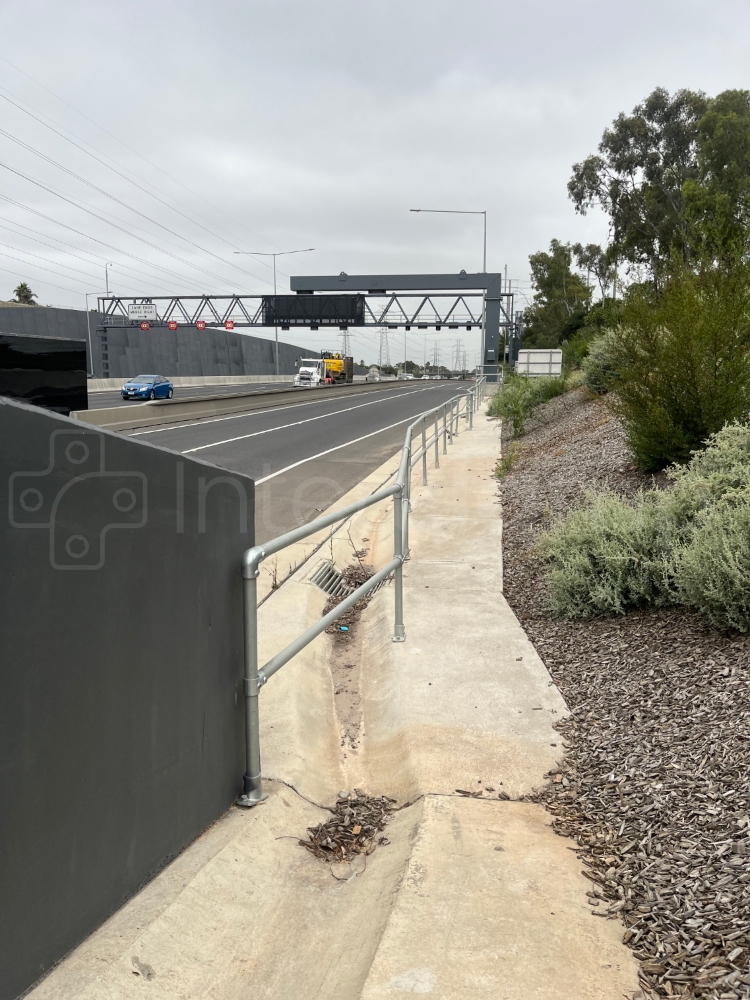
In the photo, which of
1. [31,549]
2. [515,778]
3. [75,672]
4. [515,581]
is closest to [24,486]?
[31,549]

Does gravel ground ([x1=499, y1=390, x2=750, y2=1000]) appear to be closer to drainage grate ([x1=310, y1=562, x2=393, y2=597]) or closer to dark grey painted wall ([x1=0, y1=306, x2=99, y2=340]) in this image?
drainage grate ([x1=310, y1=562, x2=393, y2=597])

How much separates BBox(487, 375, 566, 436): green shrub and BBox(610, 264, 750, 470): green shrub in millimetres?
10235

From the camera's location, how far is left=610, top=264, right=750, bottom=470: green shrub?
834 cm

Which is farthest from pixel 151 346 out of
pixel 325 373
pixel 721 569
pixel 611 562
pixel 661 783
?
pixel 661 783

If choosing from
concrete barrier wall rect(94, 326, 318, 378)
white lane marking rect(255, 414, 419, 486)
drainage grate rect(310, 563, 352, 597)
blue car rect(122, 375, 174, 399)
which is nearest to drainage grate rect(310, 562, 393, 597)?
drainage grate rect(310, 563, 352, 597)

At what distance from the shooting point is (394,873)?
3090 millimetres

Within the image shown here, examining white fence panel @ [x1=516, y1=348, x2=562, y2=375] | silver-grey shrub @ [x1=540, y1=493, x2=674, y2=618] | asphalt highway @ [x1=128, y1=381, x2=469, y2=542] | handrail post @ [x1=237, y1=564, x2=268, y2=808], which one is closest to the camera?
handrail post @ [x1=237, y1=564, x2=268, y2=808]

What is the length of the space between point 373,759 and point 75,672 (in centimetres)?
241

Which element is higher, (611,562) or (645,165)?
(645,165)

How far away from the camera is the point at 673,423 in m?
8.73

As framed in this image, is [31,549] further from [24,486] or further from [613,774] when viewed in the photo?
[613,774]

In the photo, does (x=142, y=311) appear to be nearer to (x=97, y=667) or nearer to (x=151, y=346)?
(x=151, y=346)

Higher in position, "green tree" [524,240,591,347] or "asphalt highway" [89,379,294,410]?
"green tree" [524,240,591,347]

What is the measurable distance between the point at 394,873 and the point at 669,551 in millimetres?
3614
